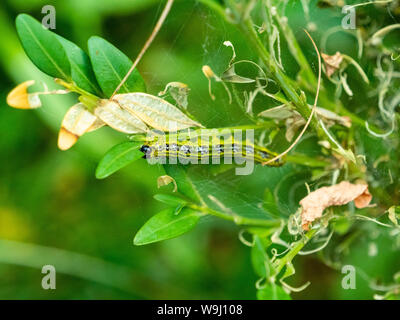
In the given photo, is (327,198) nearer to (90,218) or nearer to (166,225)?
(166,225)

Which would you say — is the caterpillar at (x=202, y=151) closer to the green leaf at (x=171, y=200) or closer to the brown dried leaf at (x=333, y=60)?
the green leaf at (x=171, y=200)

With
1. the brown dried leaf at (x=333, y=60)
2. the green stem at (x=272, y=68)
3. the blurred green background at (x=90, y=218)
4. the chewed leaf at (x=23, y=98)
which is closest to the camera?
the green stem at (x=272, y=68)

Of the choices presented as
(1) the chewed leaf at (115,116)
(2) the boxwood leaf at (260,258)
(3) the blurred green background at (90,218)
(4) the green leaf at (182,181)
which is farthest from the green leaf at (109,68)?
(3) the blurred green background at (90,218)

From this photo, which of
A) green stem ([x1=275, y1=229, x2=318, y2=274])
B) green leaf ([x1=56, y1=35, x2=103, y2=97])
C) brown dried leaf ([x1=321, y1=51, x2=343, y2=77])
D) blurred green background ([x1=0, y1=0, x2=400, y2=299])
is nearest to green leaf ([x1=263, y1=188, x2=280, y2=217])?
green stem ([x1=275, y1=229, x2=318, y2=274])

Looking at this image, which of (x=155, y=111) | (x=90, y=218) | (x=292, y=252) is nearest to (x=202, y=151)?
(x=155, y=111)

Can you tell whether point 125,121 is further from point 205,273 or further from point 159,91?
point 205,273

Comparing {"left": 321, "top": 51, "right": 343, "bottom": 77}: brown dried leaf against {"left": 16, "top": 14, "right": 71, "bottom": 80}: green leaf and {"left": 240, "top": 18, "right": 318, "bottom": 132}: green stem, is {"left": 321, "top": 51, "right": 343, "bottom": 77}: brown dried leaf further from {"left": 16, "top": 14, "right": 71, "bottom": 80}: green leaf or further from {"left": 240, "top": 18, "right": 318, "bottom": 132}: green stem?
{"left": 16, "top": 14, "right": 71, "bottom": 80}: green leaf
